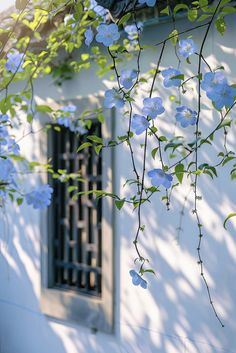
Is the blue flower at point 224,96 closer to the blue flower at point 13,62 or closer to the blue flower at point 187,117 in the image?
the blue flower at point 187,117

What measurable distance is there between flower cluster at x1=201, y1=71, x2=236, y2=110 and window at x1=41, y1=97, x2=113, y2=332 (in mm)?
2103

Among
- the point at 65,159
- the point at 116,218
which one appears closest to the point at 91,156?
the point at 65,159

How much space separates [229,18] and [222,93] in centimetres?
159

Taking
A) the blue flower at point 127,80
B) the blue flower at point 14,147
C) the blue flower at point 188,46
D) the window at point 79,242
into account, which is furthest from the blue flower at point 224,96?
the window at point 79,242

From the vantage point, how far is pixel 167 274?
10.9 ft

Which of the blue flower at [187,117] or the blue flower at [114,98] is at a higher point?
the blue flower at [114,98]

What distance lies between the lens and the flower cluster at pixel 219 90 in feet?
5.03

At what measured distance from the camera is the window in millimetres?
3670

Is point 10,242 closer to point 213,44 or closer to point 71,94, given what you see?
point 71,94

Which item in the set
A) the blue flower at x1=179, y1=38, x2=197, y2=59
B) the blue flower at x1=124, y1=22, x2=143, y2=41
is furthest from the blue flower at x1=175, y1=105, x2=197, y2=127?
the blue flower at x1=124, y1=22, x2=143, y2=41

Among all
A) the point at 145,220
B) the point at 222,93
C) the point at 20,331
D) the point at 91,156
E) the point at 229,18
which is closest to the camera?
the point at 222,93

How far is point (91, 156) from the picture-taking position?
395cm

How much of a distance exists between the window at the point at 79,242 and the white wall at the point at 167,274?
0.30ft

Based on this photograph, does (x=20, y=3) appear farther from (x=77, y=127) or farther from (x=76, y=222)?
(x=76, y=222)
